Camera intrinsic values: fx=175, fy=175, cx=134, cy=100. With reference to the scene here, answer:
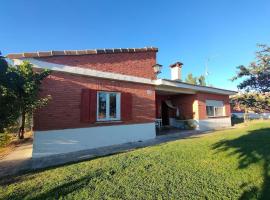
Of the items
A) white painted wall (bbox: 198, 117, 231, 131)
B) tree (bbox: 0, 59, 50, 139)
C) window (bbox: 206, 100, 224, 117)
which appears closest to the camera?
tree (bbox: 0, 59, 50, 139)

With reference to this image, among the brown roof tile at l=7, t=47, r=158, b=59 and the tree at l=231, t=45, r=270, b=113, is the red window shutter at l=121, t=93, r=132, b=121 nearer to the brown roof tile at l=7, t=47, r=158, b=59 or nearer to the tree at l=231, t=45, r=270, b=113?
the brown roof tile at l=7, t=47, r=158, b=59

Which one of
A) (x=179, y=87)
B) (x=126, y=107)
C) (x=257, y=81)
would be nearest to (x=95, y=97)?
(x=126, y=107)

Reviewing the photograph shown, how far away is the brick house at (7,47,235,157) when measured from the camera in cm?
956

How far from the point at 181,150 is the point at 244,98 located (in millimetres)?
21889

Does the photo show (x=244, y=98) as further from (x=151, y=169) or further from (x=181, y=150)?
(x=151, y=169)

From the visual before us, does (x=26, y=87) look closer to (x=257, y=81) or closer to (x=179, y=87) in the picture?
(x=179, y=87)

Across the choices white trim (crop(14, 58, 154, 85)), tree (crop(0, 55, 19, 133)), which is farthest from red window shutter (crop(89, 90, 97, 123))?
tree (crop(0, 55, 19, 133))

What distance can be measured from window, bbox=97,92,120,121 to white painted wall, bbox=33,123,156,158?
2.28 ft

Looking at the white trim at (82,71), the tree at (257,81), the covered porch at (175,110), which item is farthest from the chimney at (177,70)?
the tree at (257,81)

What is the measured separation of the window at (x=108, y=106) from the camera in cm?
1152

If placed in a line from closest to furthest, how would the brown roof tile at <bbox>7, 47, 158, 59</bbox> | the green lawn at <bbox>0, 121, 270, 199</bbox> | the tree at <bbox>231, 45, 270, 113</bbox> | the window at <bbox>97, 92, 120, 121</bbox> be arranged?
1. the green lawn at <bbox>0, 121, 270, 199</bbox>
2. the brown roof tile at <bbox>7, 47, 158, 59</bbox>
3. the window at <bbox>97, 92, 120, 121</bbox>
4. the tree at <bbox>231, 45, 270, 113</bbox>

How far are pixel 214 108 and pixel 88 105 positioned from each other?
49.9ft

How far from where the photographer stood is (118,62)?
1266 cm

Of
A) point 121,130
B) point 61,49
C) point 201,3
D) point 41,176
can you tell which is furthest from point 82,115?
point 201,3
